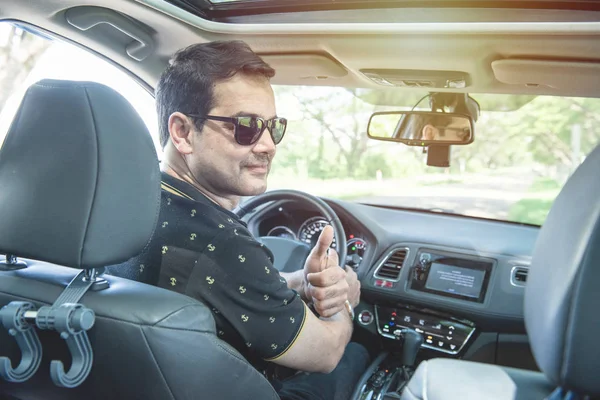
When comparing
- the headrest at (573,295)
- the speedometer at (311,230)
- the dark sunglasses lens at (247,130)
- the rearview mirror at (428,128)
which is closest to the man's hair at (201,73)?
the dark sunglasses lens at (247,130)

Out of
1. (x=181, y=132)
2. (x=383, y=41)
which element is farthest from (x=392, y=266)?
(x=181, y=132)

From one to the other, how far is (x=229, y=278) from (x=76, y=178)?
560 millimetres

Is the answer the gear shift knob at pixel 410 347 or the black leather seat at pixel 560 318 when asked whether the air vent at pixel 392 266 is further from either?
the black leather seat at pixel 560 318

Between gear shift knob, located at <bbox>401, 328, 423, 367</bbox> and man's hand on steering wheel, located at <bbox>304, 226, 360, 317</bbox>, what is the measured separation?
0.91 metres

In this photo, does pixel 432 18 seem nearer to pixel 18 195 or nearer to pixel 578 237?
pixel 578 237

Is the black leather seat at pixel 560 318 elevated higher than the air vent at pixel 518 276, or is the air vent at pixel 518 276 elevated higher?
the black leather seat at pixel 560 318

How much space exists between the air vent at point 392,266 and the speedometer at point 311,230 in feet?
1.45

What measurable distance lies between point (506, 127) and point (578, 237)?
17.8ft

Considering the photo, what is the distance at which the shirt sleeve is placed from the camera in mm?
1887

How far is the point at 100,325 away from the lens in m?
1.58

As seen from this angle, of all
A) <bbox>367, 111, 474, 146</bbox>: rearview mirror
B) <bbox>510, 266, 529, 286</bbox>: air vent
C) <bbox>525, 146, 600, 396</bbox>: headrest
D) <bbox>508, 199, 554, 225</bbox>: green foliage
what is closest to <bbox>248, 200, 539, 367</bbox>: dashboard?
<bbox>510, 266, 529, 286</bbox>: air vent

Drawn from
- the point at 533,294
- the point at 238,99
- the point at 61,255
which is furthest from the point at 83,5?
the point at 533,294

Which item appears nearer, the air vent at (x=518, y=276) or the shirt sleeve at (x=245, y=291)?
the shirt sleeve at (x=245, y=291)

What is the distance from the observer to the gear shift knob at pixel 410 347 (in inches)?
129
